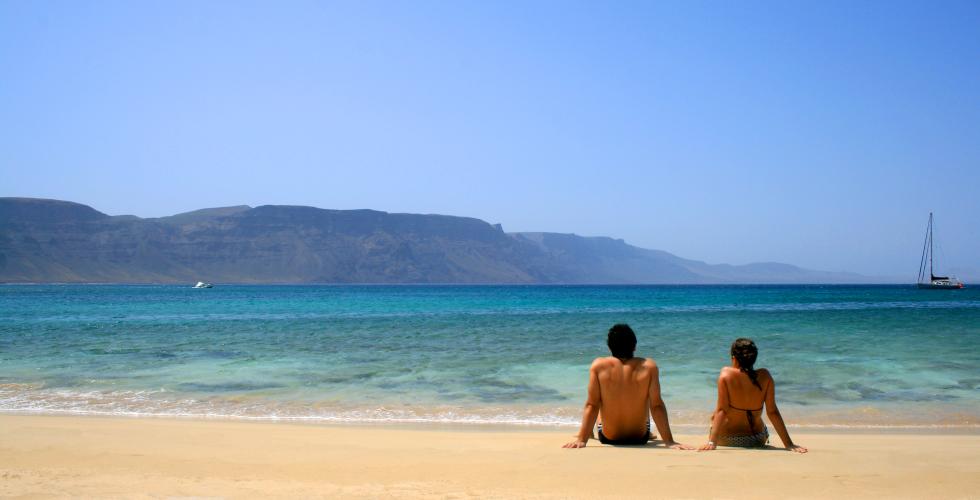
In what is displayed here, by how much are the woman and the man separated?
0.44m

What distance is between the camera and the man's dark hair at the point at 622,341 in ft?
22.0

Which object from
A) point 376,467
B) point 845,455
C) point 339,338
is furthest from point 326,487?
point 339,338

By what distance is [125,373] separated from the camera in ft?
48.4

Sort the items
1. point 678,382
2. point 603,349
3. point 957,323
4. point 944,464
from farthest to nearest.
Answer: point 957,323 < point 603,349 < point 678,382 < point 944,464

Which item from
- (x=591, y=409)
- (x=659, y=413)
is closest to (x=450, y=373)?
(x=591, y=409)

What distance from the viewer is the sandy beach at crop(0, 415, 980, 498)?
5.38 m

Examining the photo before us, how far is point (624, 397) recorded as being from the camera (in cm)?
682

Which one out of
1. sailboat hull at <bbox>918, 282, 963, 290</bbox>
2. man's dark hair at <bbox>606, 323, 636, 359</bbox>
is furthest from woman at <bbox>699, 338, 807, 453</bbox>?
sailboat hull at <bbox>918, 282, 963, 290</bbox>

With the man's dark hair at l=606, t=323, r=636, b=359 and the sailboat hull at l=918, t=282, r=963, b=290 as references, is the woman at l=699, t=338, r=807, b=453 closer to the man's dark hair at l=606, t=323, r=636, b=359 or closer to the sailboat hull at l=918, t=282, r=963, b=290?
the man's dark hair at l=606, t=323, r=636, b=359

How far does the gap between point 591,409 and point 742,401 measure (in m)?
1.38

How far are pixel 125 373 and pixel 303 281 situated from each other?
17793cm

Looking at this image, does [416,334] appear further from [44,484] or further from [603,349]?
[44,484]

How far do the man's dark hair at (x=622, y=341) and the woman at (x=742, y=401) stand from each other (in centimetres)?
89

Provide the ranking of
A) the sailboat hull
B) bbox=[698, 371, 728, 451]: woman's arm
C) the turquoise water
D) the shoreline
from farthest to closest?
the sailboat hull, the turquoise water, the shoreline, bbox=[698, 371, 728, 451]: woman's arm
